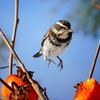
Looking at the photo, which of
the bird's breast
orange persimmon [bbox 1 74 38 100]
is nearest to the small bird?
the bird's breast

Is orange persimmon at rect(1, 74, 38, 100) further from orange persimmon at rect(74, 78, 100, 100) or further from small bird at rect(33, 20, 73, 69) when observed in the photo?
small bird at rect(33, 20, 73, 69)

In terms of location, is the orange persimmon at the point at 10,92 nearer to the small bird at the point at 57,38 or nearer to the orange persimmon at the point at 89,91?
the orange persimmon at the point at 89,91

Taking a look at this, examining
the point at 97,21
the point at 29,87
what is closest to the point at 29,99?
the point at 29,87

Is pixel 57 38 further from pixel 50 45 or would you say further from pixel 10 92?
pixel 10 92

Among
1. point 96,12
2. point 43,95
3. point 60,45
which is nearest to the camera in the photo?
point 43,95

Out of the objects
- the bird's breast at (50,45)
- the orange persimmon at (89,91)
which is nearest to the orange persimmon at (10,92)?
the orange persimmon at (89,91)

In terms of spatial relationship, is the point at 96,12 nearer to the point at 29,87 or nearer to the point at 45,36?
the point at 45,36

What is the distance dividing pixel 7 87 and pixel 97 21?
2.76 feet

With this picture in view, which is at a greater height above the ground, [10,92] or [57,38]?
[57,38]

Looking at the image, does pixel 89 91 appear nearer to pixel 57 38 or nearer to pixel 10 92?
pixel 10 92

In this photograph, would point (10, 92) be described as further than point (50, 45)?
No

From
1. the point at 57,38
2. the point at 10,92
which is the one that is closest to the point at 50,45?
the point at 57,38

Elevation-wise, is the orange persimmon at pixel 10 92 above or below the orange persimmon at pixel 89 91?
above

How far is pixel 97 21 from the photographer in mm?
992
